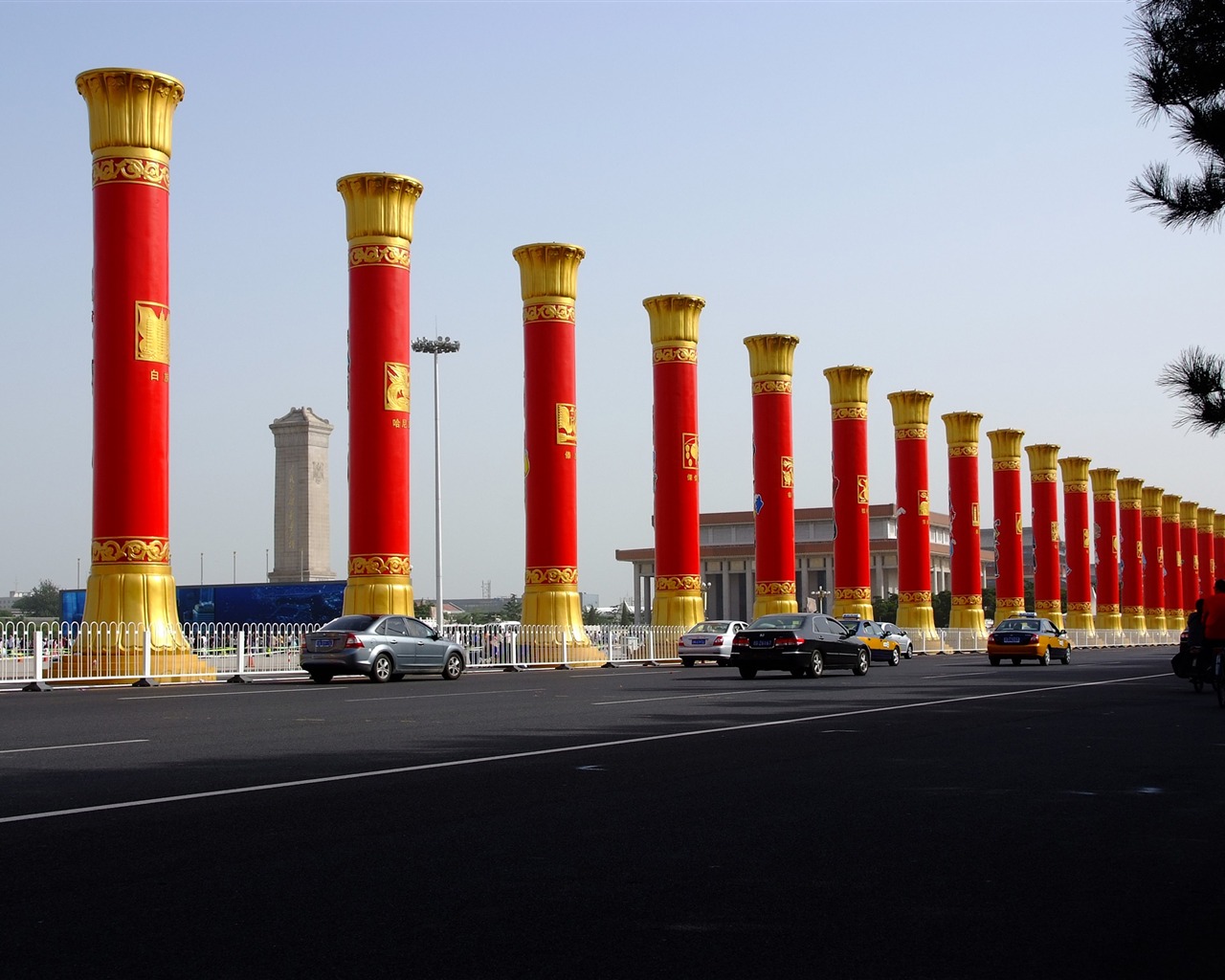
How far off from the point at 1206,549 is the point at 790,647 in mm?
112971

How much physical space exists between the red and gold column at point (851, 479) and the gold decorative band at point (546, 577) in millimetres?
21676

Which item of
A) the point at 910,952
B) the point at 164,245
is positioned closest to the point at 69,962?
the point at 910,952

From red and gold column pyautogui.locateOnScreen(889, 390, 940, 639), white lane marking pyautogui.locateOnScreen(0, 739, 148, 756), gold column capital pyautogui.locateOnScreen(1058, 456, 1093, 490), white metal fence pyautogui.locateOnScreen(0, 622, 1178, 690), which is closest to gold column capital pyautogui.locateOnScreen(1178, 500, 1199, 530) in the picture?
gold column capital pyautogui.locateOnScreen(1058, 456, 1093, 490)

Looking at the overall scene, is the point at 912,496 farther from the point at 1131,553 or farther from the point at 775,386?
the point at 1131,553

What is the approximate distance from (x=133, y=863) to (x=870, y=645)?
43.8 m

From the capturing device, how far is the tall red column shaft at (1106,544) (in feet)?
323

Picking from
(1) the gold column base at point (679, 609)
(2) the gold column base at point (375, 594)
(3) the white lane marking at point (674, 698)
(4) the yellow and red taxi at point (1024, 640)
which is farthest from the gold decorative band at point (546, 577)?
(3) the white lane marking at point (674, 698)

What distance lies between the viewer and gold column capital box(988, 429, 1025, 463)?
263ft

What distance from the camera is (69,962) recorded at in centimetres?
550

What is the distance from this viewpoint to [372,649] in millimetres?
30016

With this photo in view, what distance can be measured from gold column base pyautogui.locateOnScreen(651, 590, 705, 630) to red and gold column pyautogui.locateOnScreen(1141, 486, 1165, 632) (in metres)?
70.5

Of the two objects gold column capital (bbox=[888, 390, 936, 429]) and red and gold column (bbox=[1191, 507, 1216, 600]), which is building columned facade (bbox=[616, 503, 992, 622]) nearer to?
red and gold column (bbox=[1191, 507, 1216, 600])

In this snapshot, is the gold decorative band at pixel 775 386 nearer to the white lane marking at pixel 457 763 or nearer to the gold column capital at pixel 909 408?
the gold column capital at pixel 909 408

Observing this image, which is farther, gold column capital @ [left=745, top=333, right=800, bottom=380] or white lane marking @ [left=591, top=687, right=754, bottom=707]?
gold column capital @ [left=745, top=333, right=800, bottom=380]
